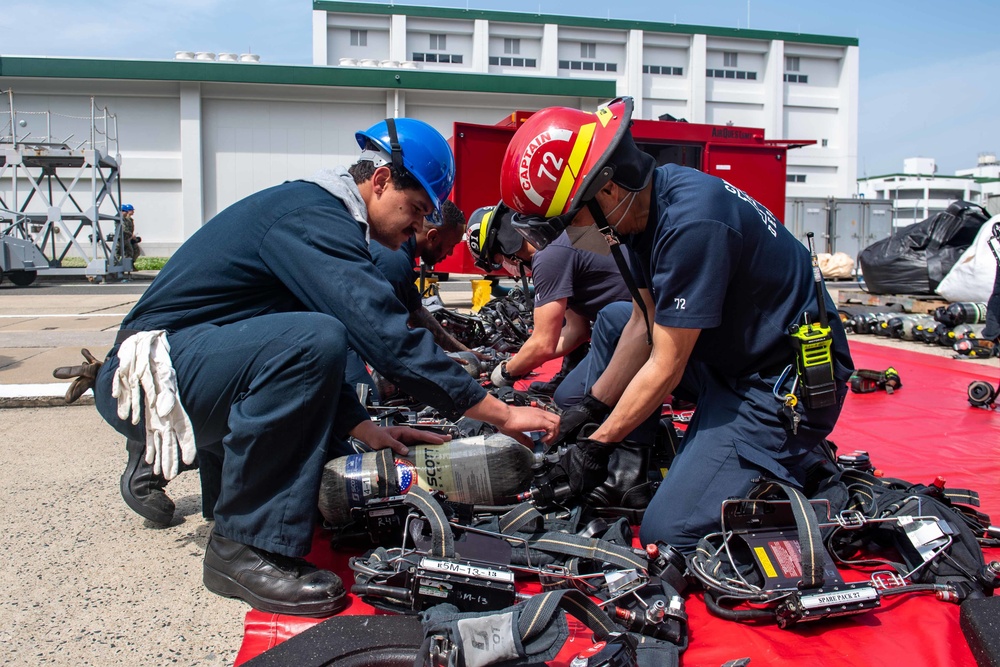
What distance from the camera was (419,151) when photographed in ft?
8.11

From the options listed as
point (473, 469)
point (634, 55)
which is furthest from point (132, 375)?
point (634, 55)

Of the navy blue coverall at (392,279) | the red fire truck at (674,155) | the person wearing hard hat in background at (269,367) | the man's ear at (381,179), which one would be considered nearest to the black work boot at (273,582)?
the person wearing hard hat in background at (269,367)

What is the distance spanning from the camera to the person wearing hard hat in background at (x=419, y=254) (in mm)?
4145

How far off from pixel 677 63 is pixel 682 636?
40562mm

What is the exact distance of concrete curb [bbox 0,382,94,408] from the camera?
15.6 feet

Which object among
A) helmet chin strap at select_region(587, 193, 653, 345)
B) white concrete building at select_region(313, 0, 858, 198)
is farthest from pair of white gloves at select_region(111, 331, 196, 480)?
white concrete building at select_region(313, 0, 858, 198)

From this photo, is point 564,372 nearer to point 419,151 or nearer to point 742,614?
point 419,151

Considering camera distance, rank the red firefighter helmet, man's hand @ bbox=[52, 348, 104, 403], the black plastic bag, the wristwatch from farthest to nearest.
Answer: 1. the black plastic bag
2. the wristwatch
3. man's hand @ bbox=[52, 348, 104, 403]
4. the red firefighter helmet

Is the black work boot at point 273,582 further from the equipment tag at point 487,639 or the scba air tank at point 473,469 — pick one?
the equipment tag at point 487,639

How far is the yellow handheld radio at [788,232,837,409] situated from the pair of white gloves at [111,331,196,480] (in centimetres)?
204

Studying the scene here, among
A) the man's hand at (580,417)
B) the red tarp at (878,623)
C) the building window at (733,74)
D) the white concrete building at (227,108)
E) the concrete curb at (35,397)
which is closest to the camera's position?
the red tarp at (878,623)

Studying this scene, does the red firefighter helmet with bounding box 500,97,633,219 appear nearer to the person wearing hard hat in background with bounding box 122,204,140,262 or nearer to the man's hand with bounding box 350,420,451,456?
the man's hand with bounding box 350,420,451,456

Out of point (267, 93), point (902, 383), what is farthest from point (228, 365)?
point (267, 93)

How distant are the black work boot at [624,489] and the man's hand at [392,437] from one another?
25.4 inches
